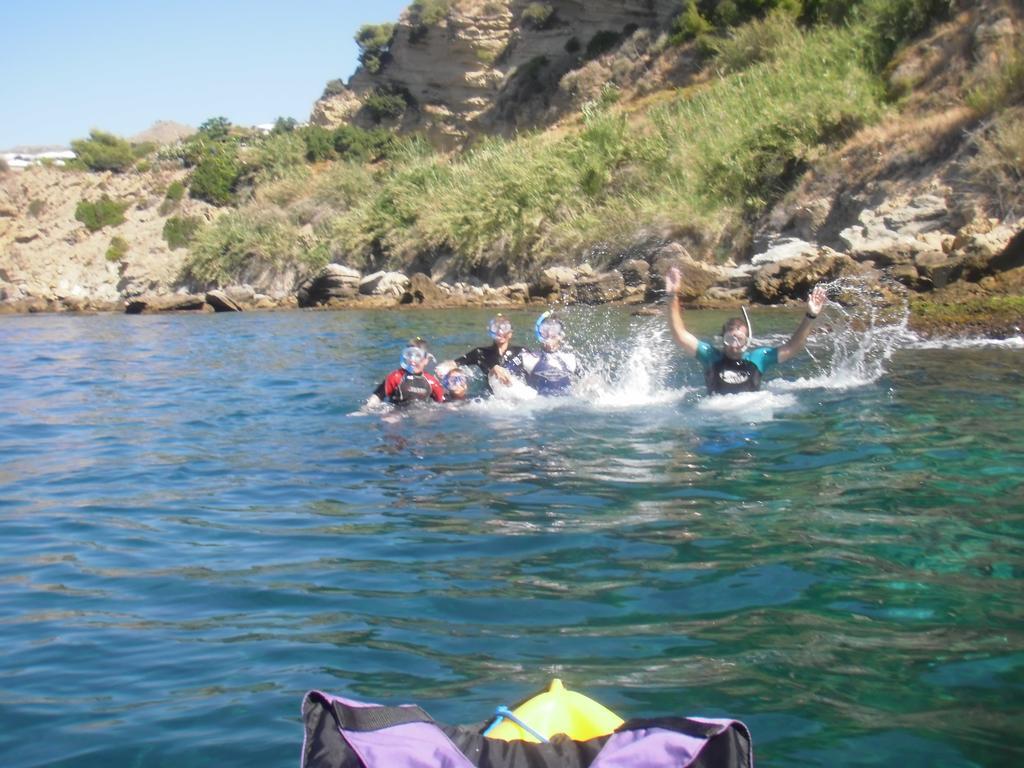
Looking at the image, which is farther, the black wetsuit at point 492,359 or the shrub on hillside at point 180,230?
the shrub on hillside at point 180,230

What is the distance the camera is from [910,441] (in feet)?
26.7

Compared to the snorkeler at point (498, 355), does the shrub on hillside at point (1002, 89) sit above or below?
above

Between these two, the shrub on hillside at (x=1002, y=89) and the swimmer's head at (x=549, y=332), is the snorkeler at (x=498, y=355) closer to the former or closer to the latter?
the swimmer's head at (x=549, y=332)

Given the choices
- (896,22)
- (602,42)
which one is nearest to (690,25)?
(602,42)

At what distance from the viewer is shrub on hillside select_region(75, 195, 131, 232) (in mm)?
48750

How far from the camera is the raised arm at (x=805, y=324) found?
8.84m

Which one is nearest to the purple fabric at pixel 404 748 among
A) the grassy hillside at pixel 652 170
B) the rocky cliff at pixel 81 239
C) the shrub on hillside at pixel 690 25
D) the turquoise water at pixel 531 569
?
the turquoise water at pixel 531 569

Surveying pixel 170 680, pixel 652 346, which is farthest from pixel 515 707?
pixel 652 346

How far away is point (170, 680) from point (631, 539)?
259cm

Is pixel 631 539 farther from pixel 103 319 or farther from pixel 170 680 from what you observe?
pixel 103 319

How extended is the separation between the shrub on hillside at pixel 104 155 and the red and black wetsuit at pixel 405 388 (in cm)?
4958

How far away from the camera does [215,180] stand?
1908 inches

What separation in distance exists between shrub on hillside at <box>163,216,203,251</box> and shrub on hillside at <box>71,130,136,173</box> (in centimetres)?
1200

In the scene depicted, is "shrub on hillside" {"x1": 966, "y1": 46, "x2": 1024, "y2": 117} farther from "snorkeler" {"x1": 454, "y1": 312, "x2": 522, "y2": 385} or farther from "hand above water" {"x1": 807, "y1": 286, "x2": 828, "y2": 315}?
"hand above water" {"x1": 807, "y1": 286, "x2": 828, "y2": 315}
